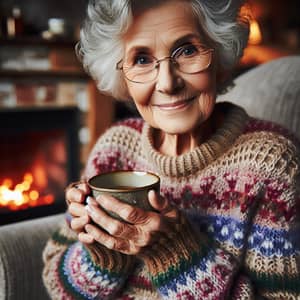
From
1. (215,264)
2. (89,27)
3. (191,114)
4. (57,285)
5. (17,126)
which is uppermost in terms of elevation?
(89,27)

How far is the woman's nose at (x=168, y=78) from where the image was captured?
25.5 inches

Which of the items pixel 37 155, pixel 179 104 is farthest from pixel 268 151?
→ pixel 37 155

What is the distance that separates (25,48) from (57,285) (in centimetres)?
166

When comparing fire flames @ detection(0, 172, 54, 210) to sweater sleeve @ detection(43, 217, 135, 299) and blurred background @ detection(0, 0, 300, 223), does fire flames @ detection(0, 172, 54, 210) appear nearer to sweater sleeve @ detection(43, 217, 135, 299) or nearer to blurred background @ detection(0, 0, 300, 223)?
blurred background @ detection(0, 0, 300, 223)

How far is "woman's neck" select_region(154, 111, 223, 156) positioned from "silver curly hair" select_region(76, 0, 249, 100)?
0.12 meters

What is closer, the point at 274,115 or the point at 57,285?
the point at 57,285

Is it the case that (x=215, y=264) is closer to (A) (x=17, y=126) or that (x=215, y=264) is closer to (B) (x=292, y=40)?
(A) (x=17, y=126)

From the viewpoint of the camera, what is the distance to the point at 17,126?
217 cm

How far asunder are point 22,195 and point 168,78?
5.60 ft

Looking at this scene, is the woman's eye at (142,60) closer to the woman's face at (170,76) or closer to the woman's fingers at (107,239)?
the woman's face at (170,76)

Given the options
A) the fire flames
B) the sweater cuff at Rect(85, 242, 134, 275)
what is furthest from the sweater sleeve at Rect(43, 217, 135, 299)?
the fire flames

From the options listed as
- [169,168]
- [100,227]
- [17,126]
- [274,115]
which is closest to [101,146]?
[169,168]

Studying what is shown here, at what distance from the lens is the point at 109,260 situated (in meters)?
0.74

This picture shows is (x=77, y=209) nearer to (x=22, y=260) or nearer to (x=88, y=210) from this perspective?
(x=88, y=210)
